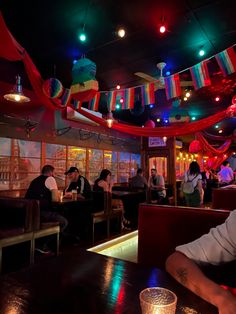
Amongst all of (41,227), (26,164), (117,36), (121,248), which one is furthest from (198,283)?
(26,164)

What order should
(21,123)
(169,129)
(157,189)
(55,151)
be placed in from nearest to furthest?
(169,129) → (21,123) → (55,151) → (157,189)

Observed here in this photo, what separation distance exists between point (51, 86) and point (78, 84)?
1.31 feet

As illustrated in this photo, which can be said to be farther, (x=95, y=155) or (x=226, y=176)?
(x=226, y=176)

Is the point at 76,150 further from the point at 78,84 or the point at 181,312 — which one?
the point at 181,312

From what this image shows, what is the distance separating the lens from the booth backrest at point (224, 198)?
4.82 meters

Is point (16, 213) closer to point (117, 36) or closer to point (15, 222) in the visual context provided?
point (15, 222)

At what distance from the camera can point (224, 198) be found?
4.93 meters

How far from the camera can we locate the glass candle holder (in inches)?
33.9

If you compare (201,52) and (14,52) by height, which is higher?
(201,52)

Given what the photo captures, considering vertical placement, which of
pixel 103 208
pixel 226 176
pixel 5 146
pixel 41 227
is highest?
pixel 5 146

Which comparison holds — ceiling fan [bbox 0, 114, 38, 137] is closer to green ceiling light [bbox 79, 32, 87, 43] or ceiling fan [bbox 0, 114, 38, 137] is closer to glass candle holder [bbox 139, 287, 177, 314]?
green ceiling light [bbox 79, 32, 87, 43]

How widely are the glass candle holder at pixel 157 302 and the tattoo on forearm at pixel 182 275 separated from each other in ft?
1.04

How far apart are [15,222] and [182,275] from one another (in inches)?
128

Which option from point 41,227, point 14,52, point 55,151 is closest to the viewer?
point 14,52
